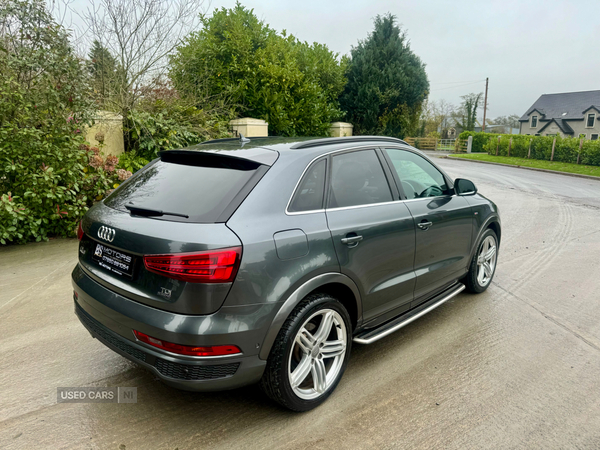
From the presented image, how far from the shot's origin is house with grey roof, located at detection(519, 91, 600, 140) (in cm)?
5297

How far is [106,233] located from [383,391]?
2.11m

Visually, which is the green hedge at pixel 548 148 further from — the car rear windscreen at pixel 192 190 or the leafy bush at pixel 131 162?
the car rear windscreen at pixel 192 190

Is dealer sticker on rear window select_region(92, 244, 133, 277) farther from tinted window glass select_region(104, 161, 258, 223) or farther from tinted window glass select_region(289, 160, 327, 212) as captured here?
tinted window glass select_region(289, 160, 327, 212)

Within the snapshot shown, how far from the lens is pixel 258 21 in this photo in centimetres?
1149

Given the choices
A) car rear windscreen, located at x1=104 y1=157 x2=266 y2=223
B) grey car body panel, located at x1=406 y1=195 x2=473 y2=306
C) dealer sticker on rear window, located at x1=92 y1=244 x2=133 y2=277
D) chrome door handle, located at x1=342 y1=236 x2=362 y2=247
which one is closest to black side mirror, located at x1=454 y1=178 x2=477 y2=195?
grey car body panel, located at x1=406 y1=195 x2=473 y2=306

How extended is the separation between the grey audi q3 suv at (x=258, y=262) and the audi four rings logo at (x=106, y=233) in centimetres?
1

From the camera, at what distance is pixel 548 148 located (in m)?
27.8

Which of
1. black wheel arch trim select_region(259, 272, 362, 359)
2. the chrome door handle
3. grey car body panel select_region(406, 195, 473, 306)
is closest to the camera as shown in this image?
black wheel arch trim select_region(259, 272, 362, 359)

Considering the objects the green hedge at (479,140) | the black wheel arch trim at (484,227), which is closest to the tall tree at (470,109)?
the green hedge at (479,140)

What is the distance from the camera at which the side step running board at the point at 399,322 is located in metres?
3.05

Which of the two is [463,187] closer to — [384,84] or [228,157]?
[228,157]

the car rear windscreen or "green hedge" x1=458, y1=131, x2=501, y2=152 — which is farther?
"green hedge" x1=458, y1=131, x2=501, y2=152

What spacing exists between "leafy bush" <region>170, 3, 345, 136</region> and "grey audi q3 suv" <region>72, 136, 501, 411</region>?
7.48 m

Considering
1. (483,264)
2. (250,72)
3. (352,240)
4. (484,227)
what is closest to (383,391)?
(352,240)
